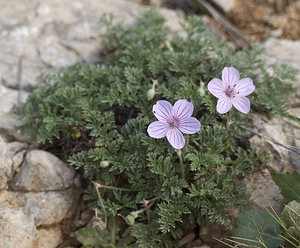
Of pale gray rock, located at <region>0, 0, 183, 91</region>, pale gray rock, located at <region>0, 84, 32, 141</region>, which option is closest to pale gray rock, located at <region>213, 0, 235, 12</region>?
pale gray rock, located at <region>0, 0, 183, 91</region>

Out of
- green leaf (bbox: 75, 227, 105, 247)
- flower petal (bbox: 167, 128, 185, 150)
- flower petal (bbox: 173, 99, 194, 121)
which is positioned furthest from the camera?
green leaf (bbox: 75, 227, 105, 247)

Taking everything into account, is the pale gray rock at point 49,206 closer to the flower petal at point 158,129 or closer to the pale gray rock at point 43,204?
the pale gray rock at point 43,204

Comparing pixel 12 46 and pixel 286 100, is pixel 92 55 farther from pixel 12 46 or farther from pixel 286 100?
pixel 286 100

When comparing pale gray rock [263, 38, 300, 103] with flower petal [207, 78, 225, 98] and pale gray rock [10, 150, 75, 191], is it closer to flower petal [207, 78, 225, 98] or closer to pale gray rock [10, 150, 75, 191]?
flower petal [207, 78, 225, 98]

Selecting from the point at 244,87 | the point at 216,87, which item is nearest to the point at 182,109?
the point at 216,87

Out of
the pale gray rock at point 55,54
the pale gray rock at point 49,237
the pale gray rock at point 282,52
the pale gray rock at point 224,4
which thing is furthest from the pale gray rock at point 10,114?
the pale gray rock at point 224,4

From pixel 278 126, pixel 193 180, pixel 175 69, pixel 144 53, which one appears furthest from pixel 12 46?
pixel 278 126

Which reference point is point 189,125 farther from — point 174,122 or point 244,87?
point 244,87
